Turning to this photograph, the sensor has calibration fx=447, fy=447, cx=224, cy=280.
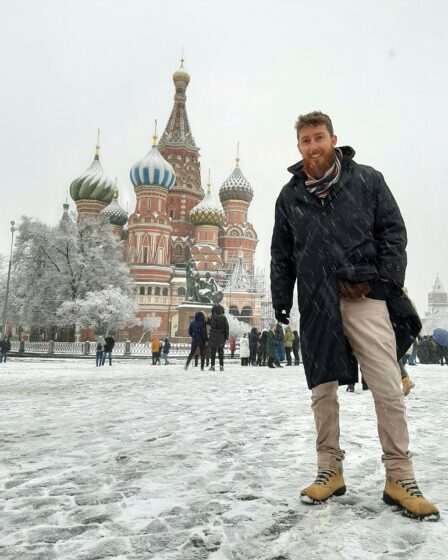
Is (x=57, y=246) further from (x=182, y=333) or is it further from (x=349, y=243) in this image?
(x=349, y=243)

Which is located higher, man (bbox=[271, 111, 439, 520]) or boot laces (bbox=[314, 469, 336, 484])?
man (bbox=[271, 111, 439, 520])

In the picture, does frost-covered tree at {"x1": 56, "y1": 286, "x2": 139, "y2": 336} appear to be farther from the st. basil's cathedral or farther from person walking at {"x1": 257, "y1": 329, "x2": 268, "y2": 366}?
person walking at {"x1": 257, "y1": 329, "x2": 268, "y2": 366}

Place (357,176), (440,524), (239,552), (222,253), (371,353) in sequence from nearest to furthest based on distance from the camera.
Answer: (239,552), (440,524), (371,353), (357,176), (222,253)

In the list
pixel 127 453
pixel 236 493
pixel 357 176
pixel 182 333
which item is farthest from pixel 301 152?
pixel 182 333

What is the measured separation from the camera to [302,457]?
9.89ft

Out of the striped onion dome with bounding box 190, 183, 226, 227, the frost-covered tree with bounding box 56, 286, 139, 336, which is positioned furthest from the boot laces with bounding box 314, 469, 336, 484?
the striped onion dome with bounding box 190, 183, 226, 227

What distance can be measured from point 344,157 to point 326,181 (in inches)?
8.7

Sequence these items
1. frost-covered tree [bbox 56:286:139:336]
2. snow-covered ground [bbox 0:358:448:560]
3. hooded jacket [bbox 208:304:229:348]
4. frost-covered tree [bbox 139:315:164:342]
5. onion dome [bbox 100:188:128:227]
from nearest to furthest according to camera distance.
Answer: snow-covered ground [bbox 0:358:448:560]
hooded jacket [bbox 208:304:229:348]
frost-covered tree [bbox 56:286:139:336]
frost-covered tree [bbox 139:315:164:342]
onion dome [bbox 100:188:128:227]

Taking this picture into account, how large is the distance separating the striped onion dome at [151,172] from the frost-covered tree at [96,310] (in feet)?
67.6

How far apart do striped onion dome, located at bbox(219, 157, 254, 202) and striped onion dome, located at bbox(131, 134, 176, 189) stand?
10.0 m

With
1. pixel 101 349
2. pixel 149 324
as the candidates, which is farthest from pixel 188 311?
pixel 101 349

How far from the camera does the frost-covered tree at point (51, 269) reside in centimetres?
→ 2947

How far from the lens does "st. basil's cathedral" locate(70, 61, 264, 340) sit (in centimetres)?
4443

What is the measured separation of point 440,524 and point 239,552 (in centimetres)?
89
